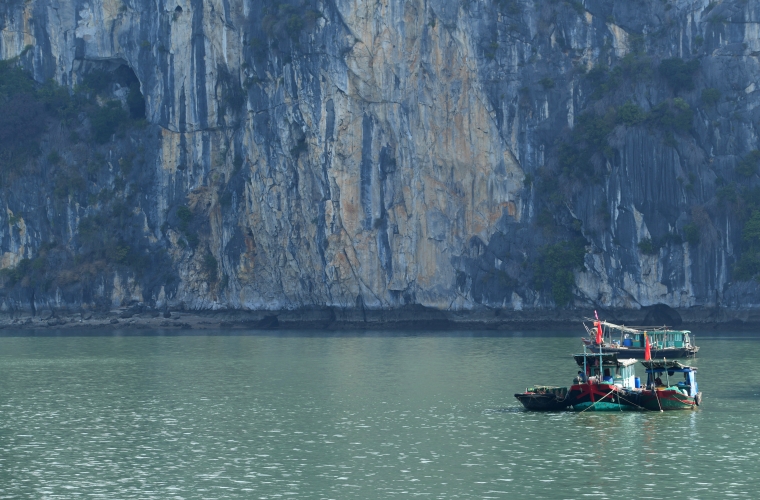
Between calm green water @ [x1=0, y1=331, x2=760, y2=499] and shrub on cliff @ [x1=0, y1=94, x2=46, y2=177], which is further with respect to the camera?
shrub on cliff @ [x1=0, y1=94, x2=46, y2=177]

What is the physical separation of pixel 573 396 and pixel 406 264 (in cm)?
3752

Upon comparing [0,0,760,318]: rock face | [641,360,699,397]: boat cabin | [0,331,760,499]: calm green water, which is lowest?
[0,331,760,499]: calm green water

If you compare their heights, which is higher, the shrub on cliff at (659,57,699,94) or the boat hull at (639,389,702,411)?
the shrub on cliff at (659,57,699,94)

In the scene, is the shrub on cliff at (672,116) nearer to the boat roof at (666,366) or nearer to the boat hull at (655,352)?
the boat hull at (655,352)

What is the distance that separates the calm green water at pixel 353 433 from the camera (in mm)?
22328

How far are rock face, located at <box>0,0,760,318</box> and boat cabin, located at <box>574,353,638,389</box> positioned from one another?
31663 mm

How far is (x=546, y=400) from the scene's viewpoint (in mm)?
31203

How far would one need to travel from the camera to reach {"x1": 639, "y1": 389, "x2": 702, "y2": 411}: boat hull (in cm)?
3119

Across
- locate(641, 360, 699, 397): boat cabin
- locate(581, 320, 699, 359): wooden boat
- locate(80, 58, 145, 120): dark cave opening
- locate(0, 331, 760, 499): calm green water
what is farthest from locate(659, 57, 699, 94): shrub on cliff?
locate(641, 360, 699, 397): boat cabin

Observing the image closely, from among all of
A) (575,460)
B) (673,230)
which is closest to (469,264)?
(673,230)

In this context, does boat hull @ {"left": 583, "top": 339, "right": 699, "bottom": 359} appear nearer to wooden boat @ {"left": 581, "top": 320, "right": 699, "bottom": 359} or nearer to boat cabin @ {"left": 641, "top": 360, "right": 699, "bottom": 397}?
wooden boat @ {"left": 581, "top": 320, "right": 699, "bottom": 359}

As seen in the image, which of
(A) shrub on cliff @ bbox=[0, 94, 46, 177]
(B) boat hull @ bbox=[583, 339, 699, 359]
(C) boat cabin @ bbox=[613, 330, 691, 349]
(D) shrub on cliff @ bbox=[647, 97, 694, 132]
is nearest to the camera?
(B) boat hull @ bbox=[583, 339, 699, 359]

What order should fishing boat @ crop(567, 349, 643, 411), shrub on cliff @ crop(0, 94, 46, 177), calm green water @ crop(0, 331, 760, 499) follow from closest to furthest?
1. calm green water @ crop(0, 331, 760, 499)
2. fishing boat @ crop(567, 349, 643, 411)
3. shrub on cliff @ crop(0, 94, 46, 177)

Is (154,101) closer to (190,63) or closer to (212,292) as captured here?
(190,63)
